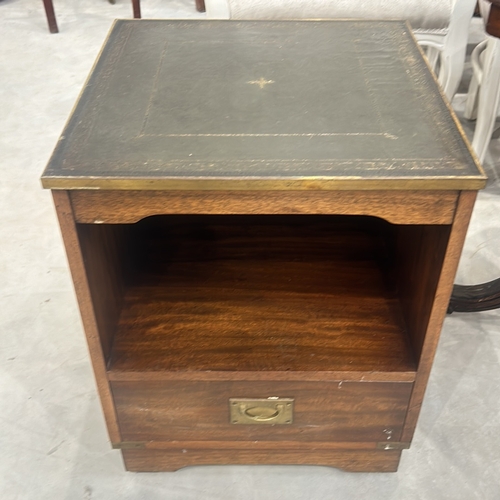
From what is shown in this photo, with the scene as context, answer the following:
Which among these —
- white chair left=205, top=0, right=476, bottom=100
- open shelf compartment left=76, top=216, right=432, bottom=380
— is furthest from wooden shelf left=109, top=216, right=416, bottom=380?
white chair left=205, top=0, right=476, bottom=100

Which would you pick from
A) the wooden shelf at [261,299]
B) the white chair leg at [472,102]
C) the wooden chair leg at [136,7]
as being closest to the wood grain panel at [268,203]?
the wooden shelf at [261,299]

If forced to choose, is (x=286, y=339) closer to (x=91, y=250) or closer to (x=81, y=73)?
(x=91, y=250)

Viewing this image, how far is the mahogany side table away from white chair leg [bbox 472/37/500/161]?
1.99 ft

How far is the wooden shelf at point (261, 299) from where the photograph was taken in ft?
2.76

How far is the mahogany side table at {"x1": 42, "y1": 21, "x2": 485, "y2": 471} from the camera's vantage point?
67 cm

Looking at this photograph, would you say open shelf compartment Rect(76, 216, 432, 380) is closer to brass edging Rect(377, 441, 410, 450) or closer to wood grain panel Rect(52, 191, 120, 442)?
wood grain panel Rect(52, 191, 120, 442)

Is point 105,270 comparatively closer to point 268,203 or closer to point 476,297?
point 268,203

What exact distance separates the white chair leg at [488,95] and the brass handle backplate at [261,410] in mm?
913

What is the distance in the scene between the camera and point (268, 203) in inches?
26.2

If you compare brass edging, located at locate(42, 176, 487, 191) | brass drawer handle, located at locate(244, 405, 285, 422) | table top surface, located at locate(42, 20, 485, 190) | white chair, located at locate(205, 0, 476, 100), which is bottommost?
brass drawer handle, located at locate(244, 405, 285, 422)

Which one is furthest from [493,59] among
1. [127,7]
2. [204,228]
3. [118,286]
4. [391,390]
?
[127,7]

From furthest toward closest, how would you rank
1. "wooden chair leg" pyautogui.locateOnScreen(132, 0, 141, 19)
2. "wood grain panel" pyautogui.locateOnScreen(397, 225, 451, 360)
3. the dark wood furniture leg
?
"wooden chair leg" pyautogui.locateOnScreen(132, 0, 141, 19)
the dark wood furniture leg
"wood grain panel" pyautogui.locateOnScreen(397, 225, 451, 360)

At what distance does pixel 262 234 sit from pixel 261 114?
346 millimetres

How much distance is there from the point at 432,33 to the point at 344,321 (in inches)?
36.3
